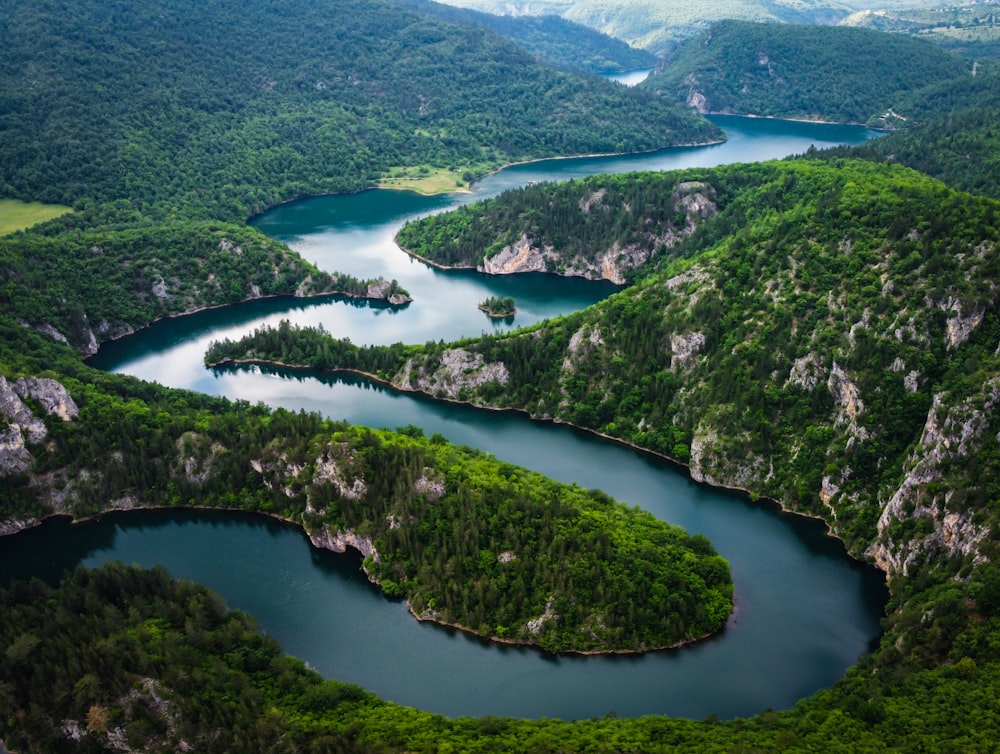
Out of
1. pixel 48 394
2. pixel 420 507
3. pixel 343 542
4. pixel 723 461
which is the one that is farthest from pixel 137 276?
pixel 723 461

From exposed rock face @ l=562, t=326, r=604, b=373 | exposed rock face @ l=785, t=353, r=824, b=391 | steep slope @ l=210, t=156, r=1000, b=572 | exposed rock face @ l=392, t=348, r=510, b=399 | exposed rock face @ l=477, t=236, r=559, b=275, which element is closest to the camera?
steep slope @ l=210, t=156, r=1000, b=572

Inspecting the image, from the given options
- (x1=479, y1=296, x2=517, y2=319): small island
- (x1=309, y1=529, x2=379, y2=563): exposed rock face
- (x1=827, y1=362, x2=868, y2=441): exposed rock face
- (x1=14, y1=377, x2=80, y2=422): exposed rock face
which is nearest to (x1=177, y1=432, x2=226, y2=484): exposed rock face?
(x1=14, y1=377, x2=80, y2=422): exposed rock face

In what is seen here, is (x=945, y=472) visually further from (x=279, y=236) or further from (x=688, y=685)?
(x=279, y=236)

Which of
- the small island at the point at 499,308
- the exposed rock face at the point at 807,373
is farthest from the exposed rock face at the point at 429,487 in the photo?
the small island at the point at 499,308

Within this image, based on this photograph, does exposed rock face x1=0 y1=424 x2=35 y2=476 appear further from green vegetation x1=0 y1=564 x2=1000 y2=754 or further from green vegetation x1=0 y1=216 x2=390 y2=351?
green vegetation x1=0 y1=216 x2=390 y2=351

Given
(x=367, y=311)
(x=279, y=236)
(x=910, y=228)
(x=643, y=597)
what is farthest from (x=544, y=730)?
(x=279, y=236)

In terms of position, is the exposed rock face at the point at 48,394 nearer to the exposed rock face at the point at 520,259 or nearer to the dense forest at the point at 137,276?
the dense forest at the point at 137,276
